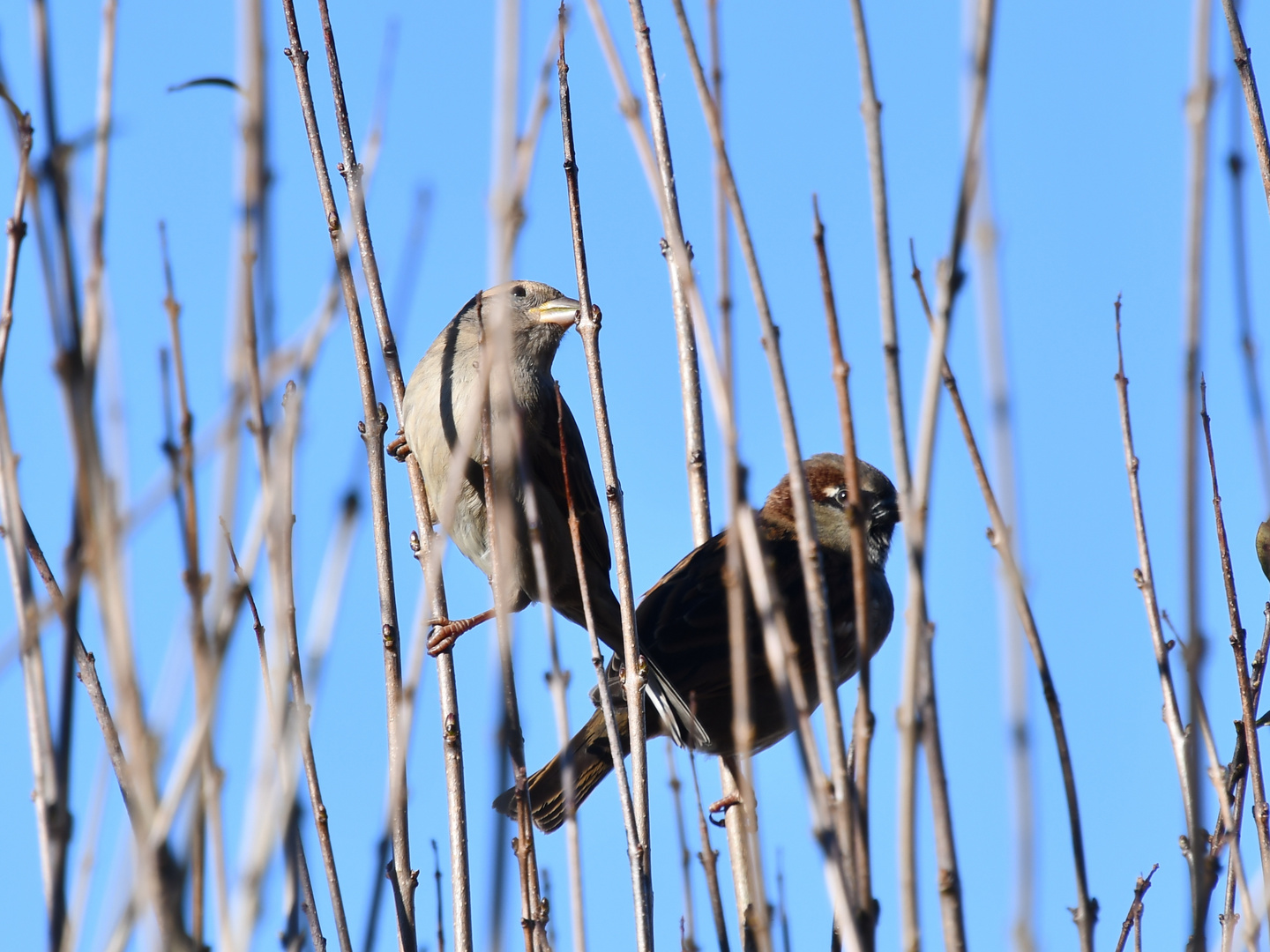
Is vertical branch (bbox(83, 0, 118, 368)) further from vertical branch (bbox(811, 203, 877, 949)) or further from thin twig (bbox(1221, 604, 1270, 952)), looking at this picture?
thin twig (bbox(1221, 604, 1270, 952))

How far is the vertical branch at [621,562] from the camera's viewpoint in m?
2.41

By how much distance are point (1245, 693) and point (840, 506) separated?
11.2 feet

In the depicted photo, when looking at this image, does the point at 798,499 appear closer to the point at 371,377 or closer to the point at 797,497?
the point at 797,497

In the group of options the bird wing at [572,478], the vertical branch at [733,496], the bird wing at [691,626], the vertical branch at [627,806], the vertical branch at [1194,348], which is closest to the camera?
the vertical branch at [1194,348]

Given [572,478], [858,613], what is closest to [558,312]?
[572,478]

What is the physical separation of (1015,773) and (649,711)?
3226 millimetres

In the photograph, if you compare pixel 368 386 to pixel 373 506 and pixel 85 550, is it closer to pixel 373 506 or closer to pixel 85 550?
pixel 373 506

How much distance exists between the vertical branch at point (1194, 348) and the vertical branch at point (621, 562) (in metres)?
1.13

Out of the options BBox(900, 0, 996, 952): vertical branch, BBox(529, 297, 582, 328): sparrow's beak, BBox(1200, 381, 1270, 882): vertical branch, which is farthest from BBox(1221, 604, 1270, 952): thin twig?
BBox(529, 297, 582, 328): sparrow's beak

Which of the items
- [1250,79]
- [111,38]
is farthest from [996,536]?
[111,38]

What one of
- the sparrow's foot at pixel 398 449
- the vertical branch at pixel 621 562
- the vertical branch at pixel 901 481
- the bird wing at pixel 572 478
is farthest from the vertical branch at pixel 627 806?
the bird wing at pixel 572 478

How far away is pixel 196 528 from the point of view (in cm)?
156

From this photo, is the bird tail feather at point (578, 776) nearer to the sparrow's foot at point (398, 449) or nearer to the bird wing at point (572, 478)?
the bird wing at point (572, 478)

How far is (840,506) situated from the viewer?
5805mm
